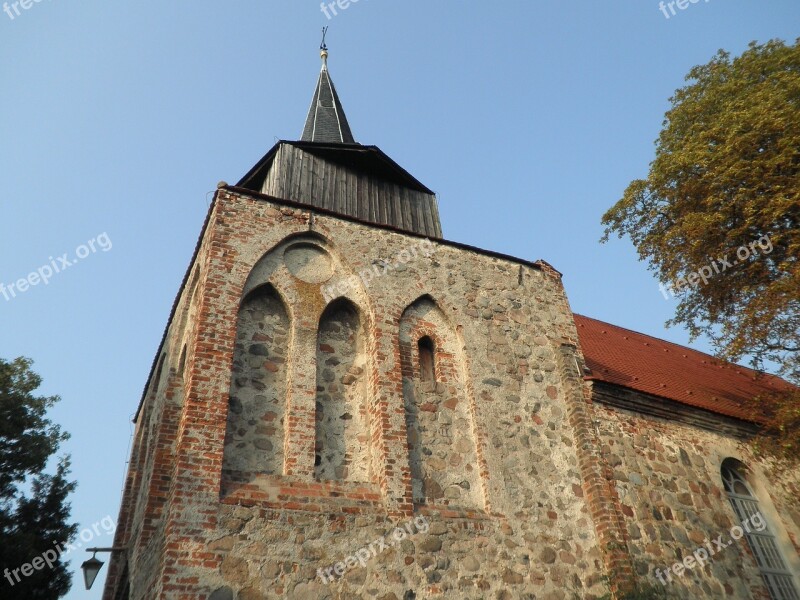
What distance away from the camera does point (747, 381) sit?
16703 mm

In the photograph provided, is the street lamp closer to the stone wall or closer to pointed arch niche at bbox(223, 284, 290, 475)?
pointed arch niche at bbox(223, 284, 290, 475)

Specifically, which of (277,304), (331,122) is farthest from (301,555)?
(331,122)

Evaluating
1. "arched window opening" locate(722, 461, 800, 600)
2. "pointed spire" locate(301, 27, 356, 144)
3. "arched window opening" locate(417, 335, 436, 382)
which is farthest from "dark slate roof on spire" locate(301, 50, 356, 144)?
"arched window opening" locate(722, 461, 800, 600)

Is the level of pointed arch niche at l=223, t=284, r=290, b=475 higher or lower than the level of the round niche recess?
lower

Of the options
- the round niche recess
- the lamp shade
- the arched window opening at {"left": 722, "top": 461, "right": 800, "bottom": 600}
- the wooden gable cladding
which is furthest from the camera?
the wooden gable cladding

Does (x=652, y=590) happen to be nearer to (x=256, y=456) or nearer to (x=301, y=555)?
(x=301, y=555)

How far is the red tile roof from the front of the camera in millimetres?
11930

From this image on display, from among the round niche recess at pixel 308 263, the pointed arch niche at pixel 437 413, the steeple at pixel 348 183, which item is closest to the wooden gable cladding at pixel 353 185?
the steeple at pixel 348 183

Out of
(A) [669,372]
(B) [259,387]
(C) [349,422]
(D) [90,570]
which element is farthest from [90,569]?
(A) [669,372]

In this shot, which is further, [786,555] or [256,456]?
[786,555]

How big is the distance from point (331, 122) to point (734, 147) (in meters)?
9.37

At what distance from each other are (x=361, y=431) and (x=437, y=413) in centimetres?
120

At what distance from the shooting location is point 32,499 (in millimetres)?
14688

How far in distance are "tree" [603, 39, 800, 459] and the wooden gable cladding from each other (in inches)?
153
